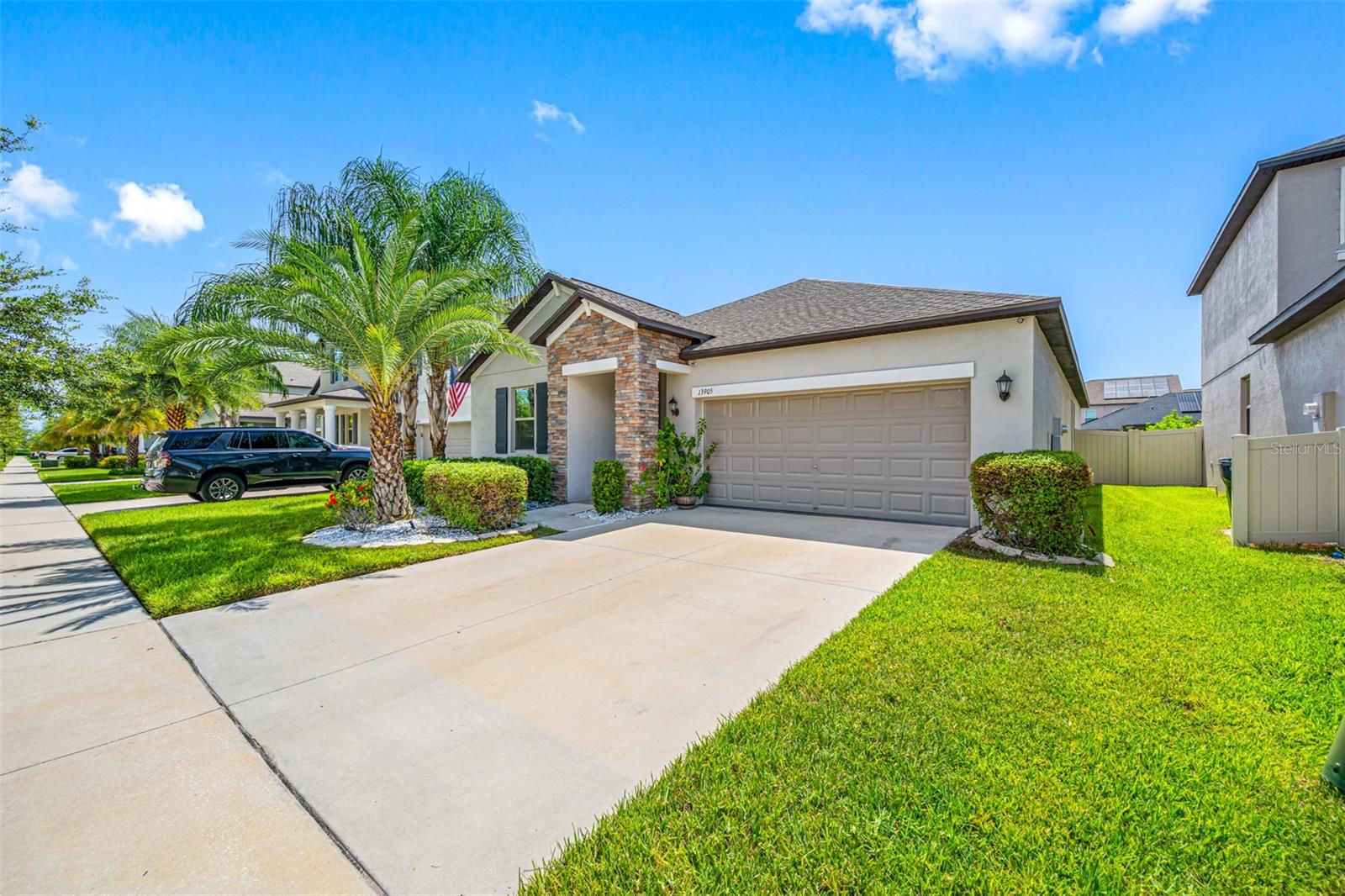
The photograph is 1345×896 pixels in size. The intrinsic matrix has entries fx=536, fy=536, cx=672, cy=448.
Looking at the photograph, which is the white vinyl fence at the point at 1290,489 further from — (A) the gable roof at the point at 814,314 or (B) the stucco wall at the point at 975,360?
(A) the gable roof at the point at 814,314

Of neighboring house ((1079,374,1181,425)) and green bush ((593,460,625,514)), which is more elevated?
neighboring house ((1079,374,1181,425))

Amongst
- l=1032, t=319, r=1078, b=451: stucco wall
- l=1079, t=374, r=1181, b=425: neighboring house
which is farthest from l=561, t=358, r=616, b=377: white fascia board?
l=1079, t=374, r=1181, b=425: neighboring house

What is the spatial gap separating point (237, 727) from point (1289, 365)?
625 inches

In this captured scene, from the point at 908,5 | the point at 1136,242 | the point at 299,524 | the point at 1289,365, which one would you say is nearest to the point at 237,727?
the point at 299,524

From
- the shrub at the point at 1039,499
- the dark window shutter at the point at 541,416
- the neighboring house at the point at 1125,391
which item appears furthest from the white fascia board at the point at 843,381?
the neighboring house at the point at 1125,391

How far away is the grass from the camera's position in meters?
5.73

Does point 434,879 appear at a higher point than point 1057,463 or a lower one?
lower

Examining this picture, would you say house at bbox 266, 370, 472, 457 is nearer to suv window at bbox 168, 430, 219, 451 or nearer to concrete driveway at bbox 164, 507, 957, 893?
suv window at bbox 168, 430, 219, 451

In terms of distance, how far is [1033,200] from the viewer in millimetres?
11219

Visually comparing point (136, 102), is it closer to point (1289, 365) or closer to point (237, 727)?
point (237, 727)

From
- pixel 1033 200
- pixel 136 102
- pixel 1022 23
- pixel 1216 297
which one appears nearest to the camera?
pixel 1022 23

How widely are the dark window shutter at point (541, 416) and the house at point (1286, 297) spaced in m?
14.0

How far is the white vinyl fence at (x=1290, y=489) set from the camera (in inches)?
270

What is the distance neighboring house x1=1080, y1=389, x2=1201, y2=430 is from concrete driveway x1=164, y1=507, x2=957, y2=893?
30433 millimetres
